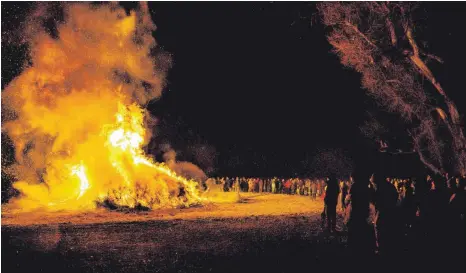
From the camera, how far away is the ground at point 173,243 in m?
9.31

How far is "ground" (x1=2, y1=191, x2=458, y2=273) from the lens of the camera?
9.31m

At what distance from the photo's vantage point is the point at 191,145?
49156mm

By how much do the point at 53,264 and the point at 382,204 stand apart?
6638 mm

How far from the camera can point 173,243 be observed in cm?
1212

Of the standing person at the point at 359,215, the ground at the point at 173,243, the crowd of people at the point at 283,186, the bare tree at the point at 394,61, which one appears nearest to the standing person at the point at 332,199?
the ground at the point at 173,243

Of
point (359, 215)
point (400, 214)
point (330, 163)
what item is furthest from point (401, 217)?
point (330, 163)

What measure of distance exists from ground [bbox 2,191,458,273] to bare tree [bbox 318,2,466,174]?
7898 millimetres

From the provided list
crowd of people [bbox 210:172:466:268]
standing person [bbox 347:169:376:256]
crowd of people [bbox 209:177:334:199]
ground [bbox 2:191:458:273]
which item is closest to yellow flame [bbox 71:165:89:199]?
ground [bbox 2:191:458:273]

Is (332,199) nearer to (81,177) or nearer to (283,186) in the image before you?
(81,177)

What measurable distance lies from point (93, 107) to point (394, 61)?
1400cm

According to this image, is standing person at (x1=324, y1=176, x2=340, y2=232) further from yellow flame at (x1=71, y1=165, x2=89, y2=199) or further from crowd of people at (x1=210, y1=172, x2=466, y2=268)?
yellow flame at (x1=71, y1=165, x2=89, y2=199)

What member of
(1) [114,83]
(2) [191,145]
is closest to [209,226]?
(1) [114,83]

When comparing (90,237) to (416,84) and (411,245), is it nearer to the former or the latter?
(411,245)

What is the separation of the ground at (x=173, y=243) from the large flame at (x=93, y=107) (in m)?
3.19
